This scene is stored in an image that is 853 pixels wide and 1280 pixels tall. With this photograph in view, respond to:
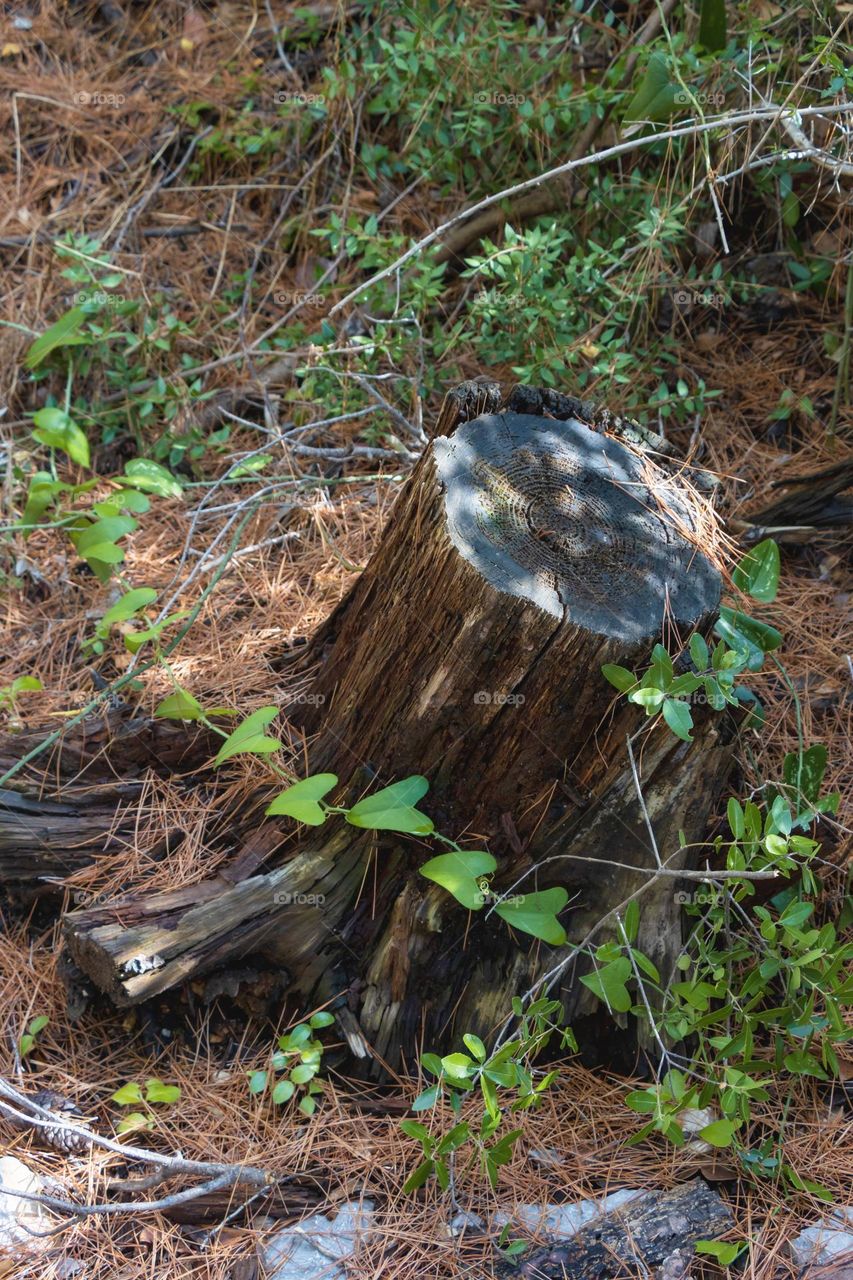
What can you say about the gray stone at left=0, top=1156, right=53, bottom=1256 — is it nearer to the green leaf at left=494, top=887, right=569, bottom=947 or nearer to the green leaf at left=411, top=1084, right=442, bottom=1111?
the green leaf at left=411, top=1084, right=442, bottom=1111

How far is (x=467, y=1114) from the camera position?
2184mm

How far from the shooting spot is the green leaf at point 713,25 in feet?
10.5

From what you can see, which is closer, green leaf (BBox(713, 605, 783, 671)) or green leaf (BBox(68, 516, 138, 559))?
green leaf (BBox(713, 605, 783, 671))

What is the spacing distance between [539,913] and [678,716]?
511mm

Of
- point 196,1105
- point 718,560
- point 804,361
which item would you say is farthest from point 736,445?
point 196,1105

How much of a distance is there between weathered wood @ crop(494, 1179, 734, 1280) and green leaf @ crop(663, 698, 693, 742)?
3.01 feet

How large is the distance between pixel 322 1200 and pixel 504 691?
1090mm

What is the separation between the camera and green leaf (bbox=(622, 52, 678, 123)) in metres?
2.99

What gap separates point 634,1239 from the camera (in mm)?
1998

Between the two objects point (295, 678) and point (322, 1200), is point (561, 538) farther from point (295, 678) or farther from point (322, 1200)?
point (322, 1200)

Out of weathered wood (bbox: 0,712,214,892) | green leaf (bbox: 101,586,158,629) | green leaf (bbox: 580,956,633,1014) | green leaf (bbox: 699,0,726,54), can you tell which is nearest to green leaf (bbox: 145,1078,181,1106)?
weathered wood (bbox: 0,712,214,892)

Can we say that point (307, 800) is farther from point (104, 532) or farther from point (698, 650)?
point (104, 532)

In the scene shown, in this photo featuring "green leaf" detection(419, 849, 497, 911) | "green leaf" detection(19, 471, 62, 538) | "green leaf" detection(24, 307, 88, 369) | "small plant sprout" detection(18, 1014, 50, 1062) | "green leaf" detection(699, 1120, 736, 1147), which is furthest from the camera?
"green leaf" detection(24, 307, 88, 369)

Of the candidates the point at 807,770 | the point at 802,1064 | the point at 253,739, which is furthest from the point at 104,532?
the point at 802,1064
